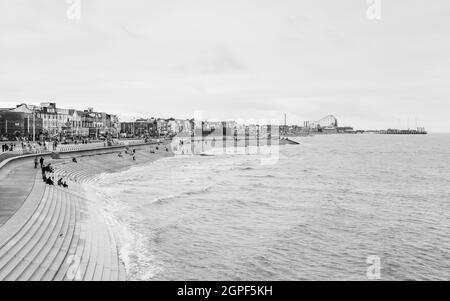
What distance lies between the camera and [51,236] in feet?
60.0

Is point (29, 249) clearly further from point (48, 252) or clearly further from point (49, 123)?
point (49, 123)

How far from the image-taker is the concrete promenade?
47.3ft

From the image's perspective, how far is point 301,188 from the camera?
4509 centimetres

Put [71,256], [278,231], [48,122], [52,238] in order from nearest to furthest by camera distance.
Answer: [71,256], [52,238], [278,231], [48,122]

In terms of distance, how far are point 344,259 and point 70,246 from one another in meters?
13.0

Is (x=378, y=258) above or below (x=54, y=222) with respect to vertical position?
below

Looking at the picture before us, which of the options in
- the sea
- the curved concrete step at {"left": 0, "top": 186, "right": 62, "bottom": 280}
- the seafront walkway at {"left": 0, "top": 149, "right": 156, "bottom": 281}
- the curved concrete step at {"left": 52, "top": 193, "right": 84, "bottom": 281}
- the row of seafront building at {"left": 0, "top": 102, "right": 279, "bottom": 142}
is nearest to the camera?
the curved concrete step at {"left": 0, "top": 186, "right": 62, "bottom": 280}

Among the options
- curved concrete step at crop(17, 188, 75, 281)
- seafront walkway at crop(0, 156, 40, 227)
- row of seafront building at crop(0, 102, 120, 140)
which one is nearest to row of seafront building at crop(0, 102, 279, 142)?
row of seafront building at crop(0, 102, 120, 140)

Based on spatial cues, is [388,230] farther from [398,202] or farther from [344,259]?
[398,202]

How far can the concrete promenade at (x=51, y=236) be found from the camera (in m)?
14.4

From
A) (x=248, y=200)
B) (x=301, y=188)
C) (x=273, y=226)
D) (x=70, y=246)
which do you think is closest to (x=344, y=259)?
(x=273, y=226)

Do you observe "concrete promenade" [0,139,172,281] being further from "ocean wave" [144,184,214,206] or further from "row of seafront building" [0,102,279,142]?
"row of seafront building" [0,102,279,142]

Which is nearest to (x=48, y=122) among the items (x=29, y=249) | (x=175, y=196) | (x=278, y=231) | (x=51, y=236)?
(x=175, y=196)
